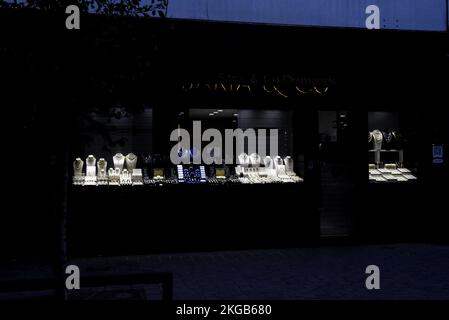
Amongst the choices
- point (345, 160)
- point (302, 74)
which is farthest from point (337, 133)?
point (302, 74)

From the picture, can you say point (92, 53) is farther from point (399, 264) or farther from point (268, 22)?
point (399, 264)

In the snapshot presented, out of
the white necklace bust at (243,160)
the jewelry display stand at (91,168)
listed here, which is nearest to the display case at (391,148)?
Result: the white necklace bust at (243,160)

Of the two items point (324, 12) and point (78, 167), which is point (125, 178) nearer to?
point (78, 167)

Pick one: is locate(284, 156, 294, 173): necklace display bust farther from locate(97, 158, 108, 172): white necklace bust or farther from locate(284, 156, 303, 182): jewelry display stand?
locate(97, 158, 108, 172): white necklace bust

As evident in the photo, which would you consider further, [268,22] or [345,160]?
[345,160]

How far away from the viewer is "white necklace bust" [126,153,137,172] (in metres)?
10.3

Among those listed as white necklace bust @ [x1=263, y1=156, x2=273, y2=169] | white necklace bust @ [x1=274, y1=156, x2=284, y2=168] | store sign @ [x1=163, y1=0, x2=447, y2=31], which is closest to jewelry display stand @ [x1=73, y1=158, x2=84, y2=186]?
store sign @ [x1=163, y1=0, x2=447, y2=31]

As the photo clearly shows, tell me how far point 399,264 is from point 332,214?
2445 millimetres

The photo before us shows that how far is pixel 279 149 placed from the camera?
11.1 meters

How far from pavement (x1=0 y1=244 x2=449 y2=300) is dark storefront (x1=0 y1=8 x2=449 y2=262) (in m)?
0.53

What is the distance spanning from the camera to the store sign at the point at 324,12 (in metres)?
10.4

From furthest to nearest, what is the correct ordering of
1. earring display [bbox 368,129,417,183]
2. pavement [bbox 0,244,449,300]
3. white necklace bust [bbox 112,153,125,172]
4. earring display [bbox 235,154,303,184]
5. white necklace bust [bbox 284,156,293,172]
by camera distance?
earring display [bbox 368,129,417,183] < white necklace bust [bbox 284,156,293,172] < earring display [bbox 235,154,303,184] < white necklace bust [bbox 112,153,125,172] < pavement [bbox 0,244,449,300]

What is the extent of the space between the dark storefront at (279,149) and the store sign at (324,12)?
231 millimetres

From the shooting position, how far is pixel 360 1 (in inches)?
443
